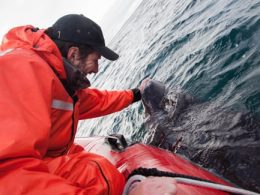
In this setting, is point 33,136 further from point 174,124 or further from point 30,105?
point 174,124

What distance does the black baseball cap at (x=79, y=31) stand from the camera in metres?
3.68

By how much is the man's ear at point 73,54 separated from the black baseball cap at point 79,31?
0.10 meters

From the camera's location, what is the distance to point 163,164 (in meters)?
3.92

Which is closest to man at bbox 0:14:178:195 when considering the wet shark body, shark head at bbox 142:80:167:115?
the wet shark body

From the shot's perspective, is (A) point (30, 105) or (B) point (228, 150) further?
(B) point (228, 150)

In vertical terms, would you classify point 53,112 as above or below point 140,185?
below

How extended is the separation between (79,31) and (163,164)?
2022 millimetres

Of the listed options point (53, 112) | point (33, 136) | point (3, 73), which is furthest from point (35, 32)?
point (33, 136)

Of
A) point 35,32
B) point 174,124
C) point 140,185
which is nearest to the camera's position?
point 140,185

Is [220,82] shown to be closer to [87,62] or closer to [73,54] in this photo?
[87,62]

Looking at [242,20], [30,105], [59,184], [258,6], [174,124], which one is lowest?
[174,124]

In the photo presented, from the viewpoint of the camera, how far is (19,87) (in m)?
2.36

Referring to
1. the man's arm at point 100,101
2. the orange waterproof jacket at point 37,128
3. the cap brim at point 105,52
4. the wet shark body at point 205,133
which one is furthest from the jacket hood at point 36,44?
the wet shark body at point 205,133

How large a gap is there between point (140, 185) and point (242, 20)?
22.8ft
